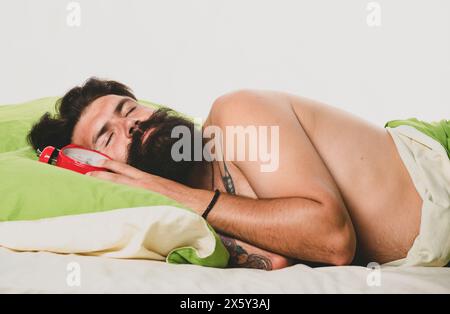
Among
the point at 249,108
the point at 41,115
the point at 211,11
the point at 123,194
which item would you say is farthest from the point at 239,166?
the point at 211,11

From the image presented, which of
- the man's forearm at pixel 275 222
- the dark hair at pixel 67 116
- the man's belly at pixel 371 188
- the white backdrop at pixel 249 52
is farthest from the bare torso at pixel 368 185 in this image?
the white backdrop at pixel 249 52

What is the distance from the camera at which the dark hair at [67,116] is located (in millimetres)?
1739

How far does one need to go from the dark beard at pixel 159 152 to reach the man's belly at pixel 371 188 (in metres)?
0.33

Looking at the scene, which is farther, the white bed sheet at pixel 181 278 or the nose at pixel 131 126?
the nose at pixel 131 126

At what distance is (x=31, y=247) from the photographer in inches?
47.5

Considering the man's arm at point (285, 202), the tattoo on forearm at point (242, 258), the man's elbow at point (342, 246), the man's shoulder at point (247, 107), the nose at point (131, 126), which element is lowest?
the tattoo on forearm at point (242, 258)

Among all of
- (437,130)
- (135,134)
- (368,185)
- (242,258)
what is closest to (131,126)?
(135,134)

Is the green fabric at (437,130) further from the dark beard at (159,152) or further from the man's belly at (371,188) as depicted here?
the dark beard at (159,152)

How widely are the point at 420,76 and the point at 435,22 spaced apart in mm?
277

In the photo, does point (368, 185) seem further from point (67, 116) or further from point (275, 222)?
point (67, 116)

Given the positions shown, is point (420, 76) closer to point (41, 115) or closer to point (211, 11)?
point (211, 11)

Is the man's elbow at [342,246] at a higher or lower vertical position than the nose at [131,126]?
lower

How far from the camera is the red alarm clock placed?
149 centimetres
